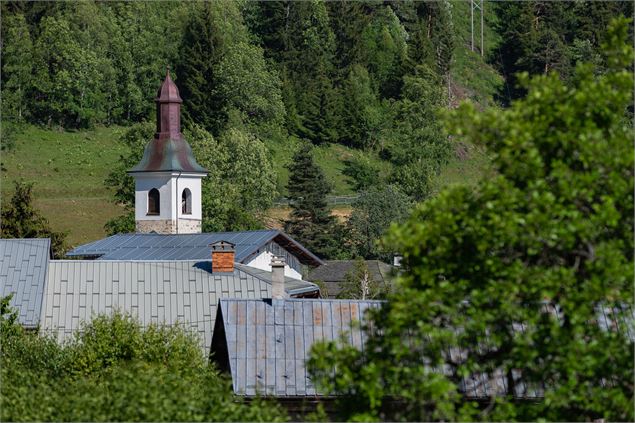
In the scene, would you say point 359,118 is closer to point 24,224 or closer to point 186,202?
point 186,202

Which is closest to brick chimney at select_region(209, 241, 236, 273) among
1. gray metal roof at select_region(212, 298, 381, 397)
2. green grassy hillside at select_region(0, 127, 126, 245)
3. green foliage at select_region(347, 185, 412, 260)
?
gray metal roof at select_region(212, 298, 381, 397)

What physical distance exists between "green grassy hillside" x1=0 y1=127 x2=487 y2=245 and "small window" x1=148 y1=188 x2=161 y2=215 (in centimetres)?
1442

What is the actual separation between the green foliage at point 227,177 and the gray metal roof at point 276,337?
126 feet

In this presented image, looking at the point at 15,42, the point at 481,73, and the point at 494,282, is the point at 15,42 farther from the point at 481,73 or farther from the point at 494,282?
the point at 494,282

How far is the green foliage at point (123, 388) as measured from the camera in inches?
570

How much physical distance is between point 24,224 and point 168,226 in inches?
208

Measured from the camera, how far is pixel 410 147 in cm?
8744

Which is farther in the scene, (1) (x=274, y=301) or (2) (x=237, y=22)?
(2) (x=237, y=22)

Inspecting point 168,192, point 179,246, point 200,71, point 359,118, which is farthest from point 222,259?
point 359,118

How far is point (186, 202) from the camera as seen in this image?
5303cm

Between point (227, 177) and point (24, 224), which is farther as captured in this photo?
point (227, 177)

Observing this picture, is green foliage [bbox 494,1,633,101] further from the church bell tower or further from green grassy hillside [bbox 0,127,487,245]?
the church bell tower

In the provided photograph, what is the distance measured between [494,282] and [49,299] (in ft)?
73.2

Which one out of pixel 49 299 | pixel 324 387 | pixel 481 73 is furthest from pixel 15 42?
pixel 324 387
